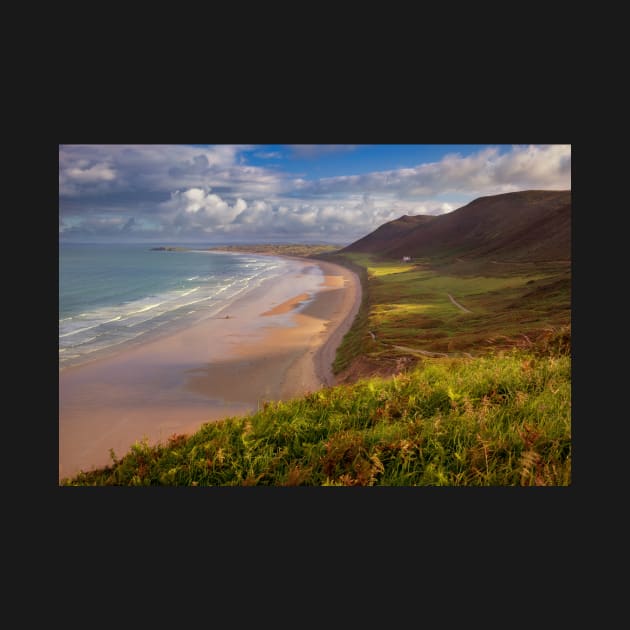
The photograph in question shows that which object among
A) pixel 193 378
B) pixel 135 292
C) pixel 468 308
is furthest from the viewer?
pixel 135 292

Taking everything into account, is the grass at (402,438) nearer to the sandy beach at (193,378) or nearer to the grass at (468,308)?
the sandy beach at (193,378)

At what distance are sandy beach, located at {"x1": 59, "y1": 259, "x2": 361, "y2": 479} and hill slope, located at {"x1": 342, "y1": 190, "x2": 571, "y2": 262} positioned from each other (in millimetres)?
4681

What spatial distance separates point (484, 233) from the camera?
39.1ft

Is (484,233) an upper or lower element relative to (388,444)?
upper

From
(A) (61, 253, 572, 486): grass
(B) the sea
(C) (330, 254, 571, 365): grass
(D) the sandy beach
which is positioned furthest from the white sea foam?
(A) (61, 253, 572, 486): grass

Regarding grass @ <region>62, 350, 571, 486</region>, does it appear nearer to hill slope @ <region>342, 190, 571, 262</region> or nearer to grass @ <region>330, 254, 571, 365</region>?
grass @ <region>330, 254, 571, 365</region>

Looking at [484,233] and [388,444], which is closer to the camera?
[388,444]

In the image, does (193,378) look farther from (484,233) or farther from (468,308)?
(484,233)

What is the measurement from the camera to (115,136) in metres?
5.04

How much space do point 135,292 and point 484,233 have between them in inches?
1063

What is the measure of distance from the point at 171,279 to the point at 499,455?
38.9 m

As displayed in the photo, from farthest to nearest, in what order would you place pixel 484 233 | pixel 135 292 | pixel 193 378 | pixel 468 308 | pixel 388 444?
pixel 135 292 → pixel 193 378 → pixel 484 233 → pixel 468 308 → pixel 388 444

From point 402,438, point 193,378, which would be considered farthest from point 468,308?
point 193,378

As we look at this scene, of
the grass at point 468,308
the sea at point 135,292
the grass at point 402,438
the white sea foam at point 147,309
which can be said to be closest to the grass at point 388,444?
the grass at point 402,438
